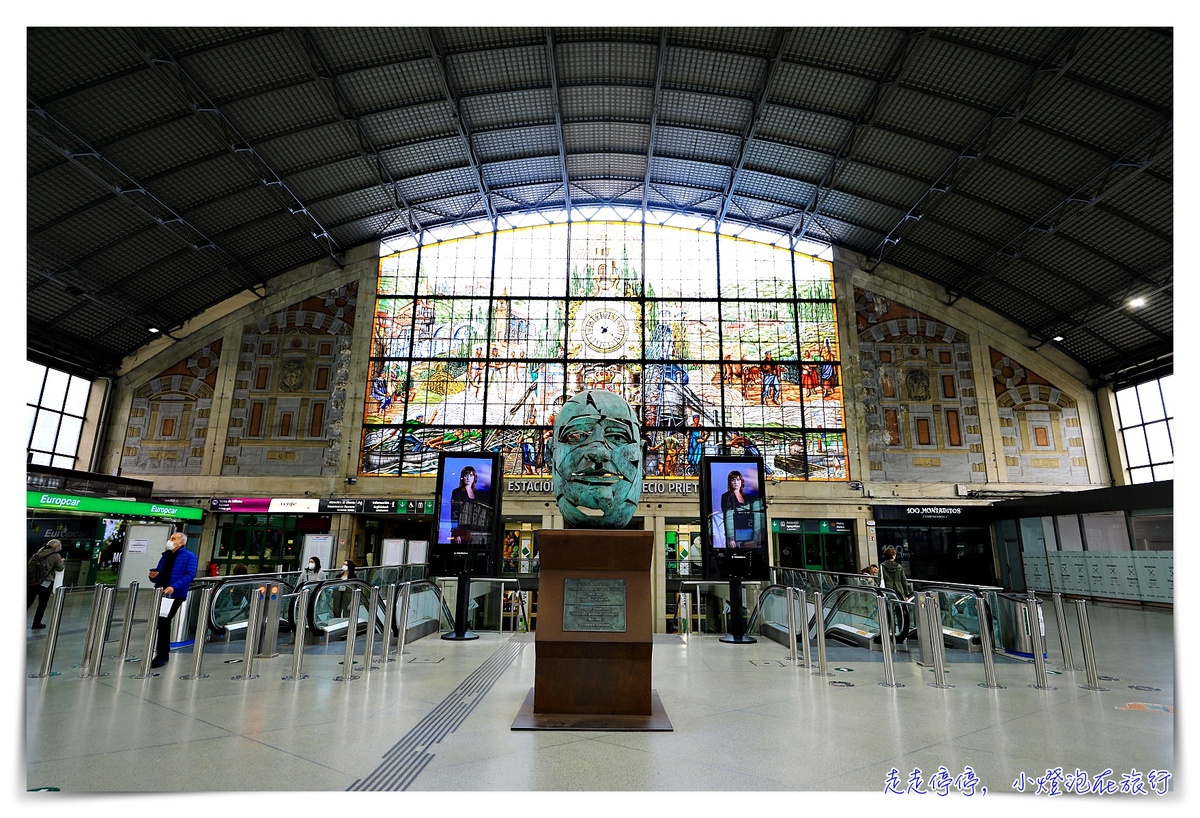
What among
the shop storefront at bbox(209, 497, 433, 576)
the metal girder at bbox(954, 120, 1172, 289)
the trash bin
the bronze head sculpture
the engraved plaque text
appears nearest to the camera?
the engraved plaque text

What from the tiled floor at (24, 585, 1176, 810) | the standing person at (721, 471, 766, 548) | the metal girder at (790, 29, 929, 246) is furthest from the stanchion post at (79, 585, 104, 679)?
the metal girder at (790, 29, 929, 246)

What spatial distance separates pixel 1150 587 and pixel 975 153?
13712 millimetres

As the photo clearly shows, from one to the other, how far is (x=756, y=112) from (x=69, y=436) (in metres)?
28.2

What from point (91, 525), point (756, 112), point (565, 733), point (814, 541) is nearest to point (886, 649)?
point (565, 733)

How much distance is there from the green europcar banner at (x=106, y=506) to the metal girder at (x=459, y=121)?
1647cm

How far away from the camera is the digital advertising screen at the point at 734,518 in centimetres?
1108

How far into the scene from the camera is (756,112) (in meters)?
20.3

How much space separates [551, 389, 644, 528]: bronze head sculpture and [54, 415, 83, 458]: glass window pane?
2654cm

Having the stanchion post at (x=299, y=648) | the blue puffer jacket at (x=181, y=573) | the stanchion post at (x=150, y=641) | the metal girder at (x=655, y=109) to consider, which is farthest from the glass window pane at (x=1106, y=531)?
the stanchion post at (x=150, y=641)

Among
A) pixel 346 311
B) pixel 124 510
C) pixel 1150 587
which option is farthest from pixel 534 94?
pixel 1150 587

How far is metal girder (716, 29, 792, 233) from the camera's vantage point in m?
17.9

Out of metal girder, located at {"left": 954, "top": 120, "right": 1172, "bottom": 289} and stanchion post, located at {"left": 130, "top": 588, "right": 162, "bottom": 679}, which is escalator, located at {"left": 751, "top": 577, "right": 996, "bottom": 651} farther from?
metal girder, located at {"left": 954, "top": 120, "right": 1172, "bottom": 289}

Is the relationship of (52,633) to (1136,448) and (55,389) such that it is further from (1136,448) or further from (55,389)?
(1136,448)

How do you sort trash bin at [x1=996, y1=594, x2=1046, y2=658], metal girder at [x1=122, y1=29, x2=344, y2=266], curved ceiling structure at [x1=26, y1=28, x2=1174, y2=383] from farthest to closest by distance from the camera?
curved ceiling structure at [x1=26, y1=28, x2=1174, y2=383] < metal girder at [x1=122, y1=29, x2=344, y2=266] < trash bin at [x1=996, y1=594, x2=1046, y2=658]
